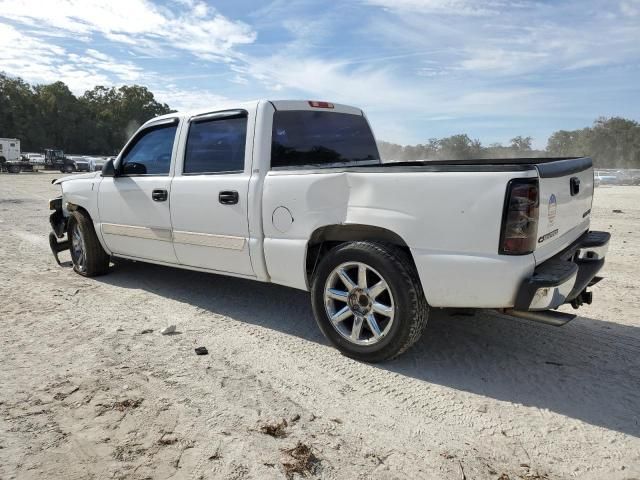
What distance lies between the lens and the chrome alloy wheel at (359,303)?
3.42m

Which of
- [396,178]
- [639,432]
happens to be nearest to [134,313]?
[396,178]

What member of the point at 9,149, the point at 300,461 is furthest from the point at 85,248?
the point at 9,149

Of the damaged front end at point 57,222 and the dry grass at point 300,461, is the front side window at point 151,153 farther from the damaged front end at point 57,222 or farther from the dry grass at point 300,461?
the dry grass at point 300,461

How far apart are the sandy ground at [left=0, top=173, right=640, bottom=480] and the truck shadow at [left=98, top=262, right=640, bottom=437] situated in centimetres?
2

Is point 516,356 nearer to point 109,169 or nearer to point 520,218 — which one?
point 520,218

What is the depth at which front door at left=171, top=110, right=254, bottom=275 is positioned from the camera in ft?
13.6

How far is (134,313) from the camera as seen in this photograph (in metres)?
4.64

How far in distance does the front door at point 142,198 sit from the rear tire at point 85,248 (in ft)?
1.03

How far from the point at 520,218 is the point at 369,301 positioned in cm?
114

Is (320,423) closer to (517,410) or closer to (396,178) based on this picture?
(517,410)

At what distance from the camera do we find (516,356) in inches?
144

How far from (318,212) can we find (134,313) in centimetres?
218

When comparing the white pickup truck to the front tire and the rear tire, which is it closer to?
the front tire

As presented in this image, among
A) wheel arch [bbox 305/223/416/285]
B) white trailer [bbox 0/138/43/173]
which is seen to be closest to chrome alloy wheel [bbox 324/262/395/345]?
wheel arch [bbox 305/223/416/285]
